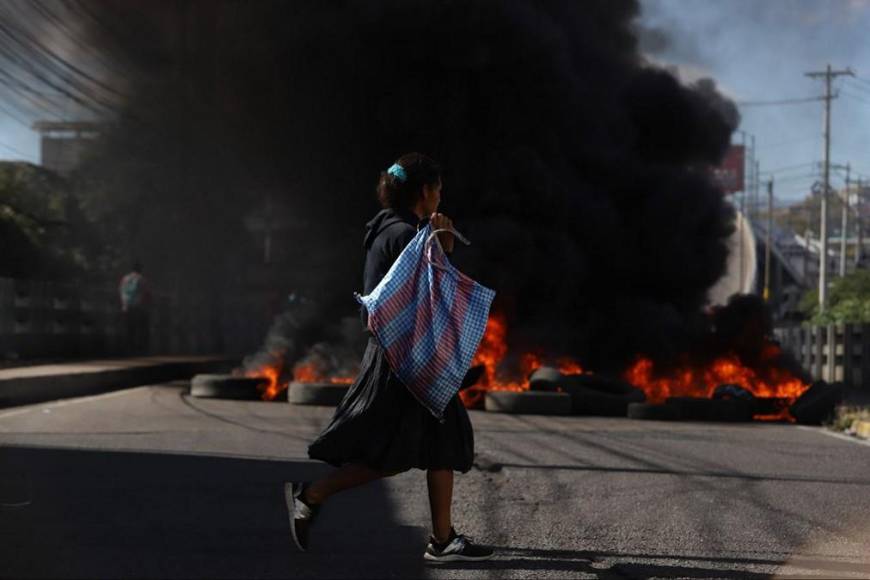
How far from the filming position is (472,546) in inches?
198

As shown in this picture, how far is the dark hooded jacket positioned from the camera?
5.07 metres

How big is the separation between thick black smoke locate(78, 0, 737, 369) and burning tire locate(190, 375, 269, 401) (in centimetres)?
472

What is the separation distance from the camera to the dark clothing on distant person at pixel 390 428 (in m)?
4.93

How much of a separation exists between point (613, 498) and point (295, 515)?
2.69 m

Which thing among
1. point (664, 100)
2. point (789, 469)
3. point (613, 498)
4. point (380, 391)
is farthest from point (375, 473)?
point (664, 100)

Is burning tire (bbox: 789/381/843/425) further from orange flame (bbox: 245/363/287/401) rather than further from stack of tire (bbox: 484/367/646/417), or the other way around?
orange flame (bbox: 245/363/287/401)

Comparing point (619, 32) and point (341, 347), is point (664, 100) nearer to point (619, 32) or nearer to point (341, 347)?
point (619, 32)

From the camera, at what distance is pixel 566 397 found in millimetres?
14141

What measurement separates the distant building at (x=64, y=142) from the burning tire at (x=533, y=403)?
10776 mm

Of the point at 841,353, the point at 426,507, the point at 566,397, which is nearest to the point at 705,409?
the point at 566,397

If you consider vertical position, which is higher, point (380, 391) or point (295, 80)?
point (295, 80)

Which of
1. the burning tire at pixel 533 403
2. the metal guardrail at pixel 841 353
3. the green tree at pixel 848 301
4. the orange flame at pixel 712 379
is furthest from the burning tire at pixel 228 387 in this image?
the green tree at pixel 848 301

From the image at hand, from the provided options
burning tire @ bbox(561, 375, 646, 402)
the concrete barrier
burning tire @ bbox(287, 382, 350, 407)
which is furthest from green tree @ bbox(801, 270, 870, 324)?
burning tire @ bbox(287, 382, 350, 407)

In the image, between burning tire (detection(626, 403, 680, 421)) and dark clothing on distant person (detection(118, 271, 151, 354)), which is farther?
dark clothing on distant person (detection(118, 271, 151, 354))
